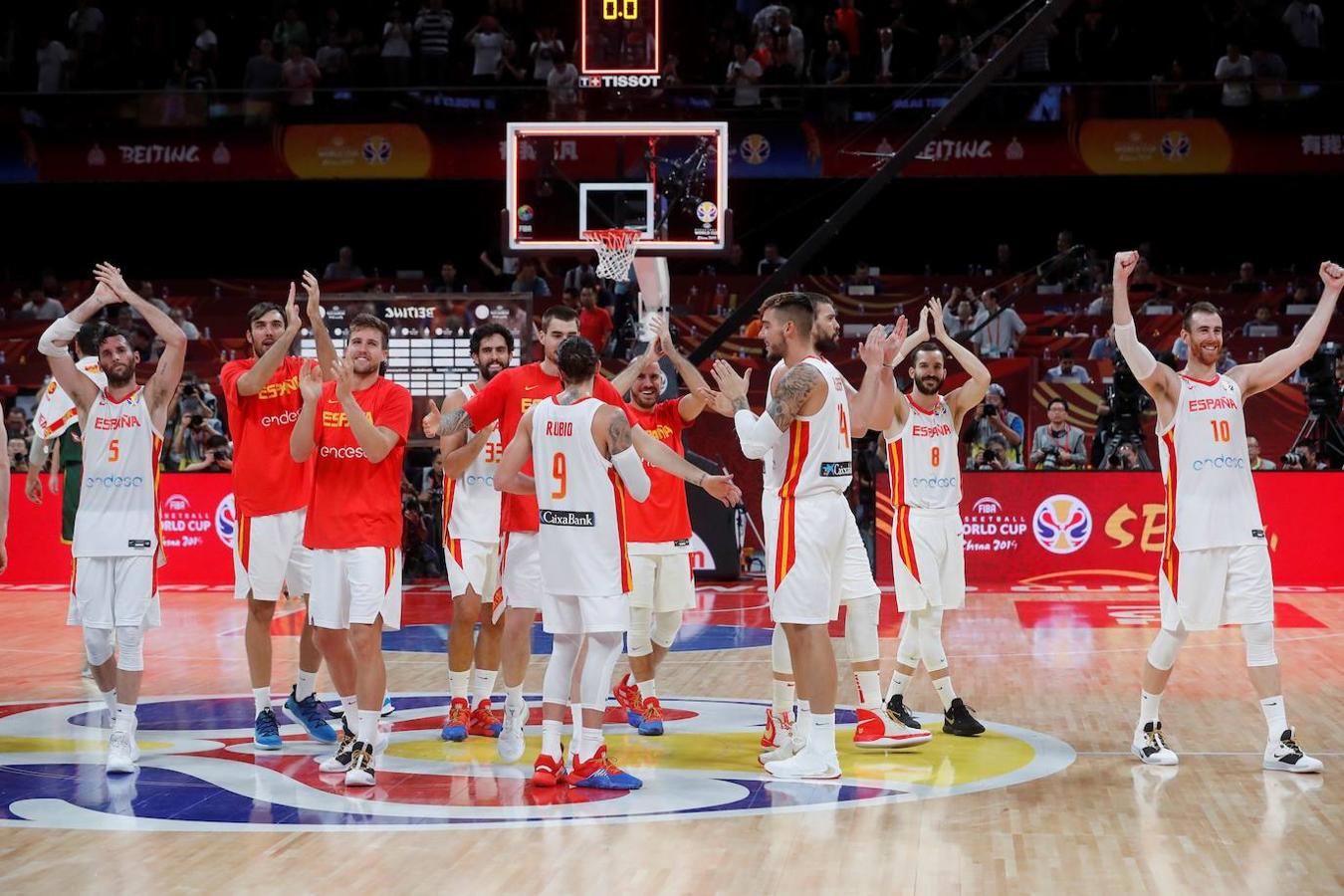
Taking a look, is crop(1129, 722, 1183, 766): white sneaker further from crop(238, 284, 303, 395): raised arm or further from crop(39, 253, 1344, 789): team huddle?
crop(238, 284, 303, 395): raised arm

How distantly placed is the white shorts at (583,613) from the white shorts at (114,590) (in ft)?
7.13

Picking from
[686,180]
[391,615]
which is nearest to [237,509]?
[391,615]

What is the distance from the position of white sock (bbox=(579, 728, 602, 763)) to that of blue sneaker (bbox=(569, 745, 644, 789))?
0.02 meters

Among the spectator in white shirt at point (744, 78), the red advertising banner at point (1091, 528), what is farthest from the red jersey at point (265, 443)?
the spectator in white shirt at point (744, 78)

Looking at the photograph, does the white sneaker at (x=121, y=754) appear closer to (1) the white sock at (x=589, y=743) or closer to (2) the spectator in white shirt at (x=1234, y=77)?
(1) the white sock at (x=589, y=743)

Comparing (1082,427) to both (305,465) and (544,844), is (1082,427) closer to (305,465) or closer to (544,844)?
(305,465)

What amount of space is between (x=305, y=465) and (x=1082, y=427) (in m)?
11.5

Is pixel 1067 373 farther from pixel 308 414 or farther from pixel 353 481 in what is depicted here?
pixel 308 414

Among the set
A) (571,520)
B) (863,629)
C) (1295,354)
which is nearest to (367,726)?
(571,520)

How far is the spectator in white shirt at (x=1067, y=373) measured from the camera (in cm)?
1811

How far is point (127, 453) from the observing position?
798 cm

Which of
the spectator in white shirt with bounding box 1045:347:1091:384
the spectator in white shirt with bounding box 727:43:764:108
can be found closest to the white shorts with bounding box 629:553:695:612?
the spectator in white shirt with bounding box 1045:347:1091:384

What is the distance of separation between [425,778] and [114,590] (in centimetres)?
196

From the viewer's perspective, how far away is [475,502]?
8.86m
